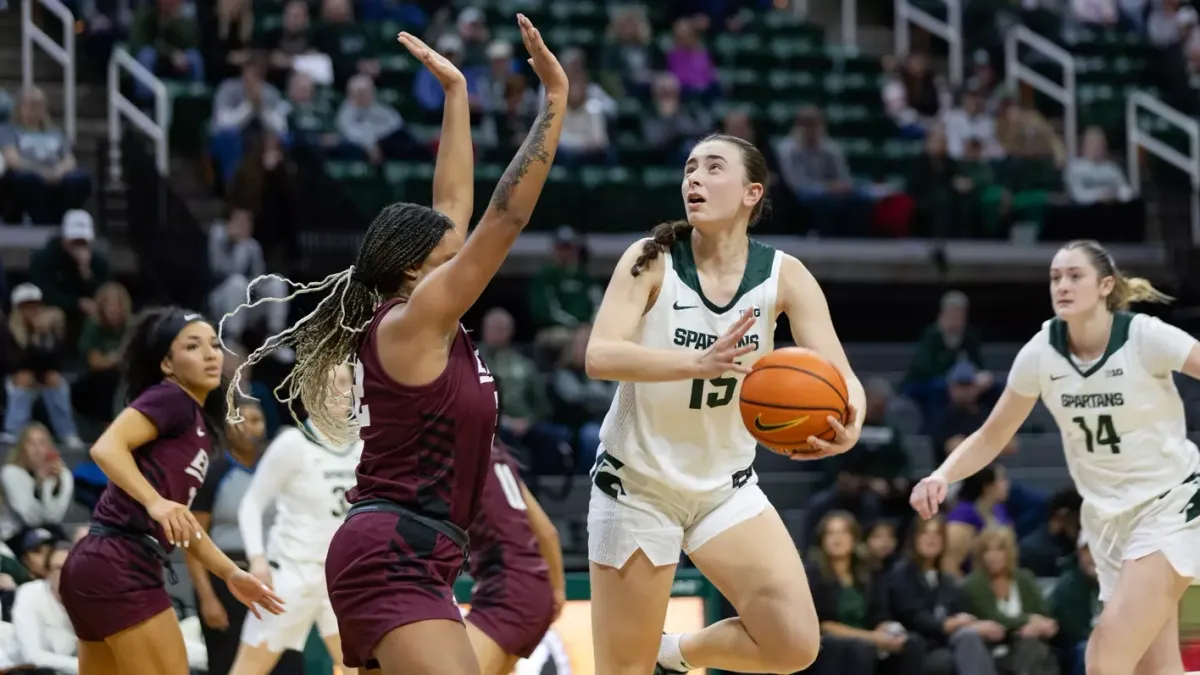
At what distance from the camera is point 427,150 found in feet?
45.2

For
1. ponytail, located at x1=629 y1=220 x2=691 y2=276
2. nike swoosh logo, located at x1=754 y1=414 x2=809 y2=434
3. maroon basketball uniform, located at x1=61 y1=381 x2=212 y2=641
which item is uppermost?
ponytail, located at x1=629 y1=220 x2=691 y2=276

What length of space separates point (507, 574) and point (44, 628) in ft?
8.69

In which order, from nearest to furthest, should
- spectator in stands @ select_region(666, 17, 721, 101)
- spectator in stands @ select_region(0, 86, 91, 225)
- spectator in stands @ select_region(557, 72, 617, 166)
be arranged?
spectator in stands @ select_region(0, 86, 91, 225) → spectator in stands @ select_region(557, 72, 617, 166) → spectator in stands @ select_region(666, 17, 721, 101)

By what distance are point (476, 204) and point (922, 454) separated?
12.5 ft

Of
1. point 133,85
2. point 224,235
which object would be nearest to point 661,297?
point 224,235

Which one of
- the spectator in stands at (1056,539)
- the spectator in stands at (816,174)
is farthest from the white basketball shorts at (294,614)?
the spectator in stands at (816,174)

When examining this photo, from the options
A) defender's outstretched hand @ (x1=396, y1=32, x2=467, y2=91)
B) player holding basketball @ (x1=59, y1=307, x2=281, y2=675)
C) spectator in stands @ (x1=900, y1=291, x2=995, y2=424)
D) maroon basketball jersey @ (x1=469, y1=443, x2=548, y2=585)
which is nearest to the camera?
defender's outstretched hand @ (x1=396, y1=32, x2=467, y2=91)

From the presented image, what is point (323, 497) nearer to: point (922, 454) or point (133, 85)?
point (922, 454)

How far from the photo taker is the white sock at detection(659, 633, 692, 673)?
605 cm

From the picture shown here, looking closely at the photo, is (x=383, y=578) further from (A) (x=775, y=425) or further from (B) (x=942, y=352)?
(B) (x=942, y=352)

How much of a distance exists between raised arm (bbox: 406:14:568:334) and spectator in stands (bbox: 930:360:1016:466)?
751 centimetres

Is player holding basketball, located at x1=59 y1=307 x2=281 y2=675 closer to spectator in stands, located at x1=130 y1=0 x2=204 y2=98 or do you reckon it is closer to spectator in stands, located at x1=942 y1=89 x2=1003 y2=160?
spectator in stands, located at x1=130 y1=0 x2=204 y2=98

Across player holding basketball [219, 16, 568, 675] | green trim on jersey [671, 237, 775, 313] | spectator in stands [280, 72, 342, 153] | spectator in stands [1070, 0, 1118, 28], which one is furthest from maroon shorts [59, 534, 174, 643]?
spectator in stands [1070, 0, 1118, 28]

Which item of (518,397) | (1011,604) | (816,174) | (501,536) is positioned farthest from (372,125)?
(501,536)
